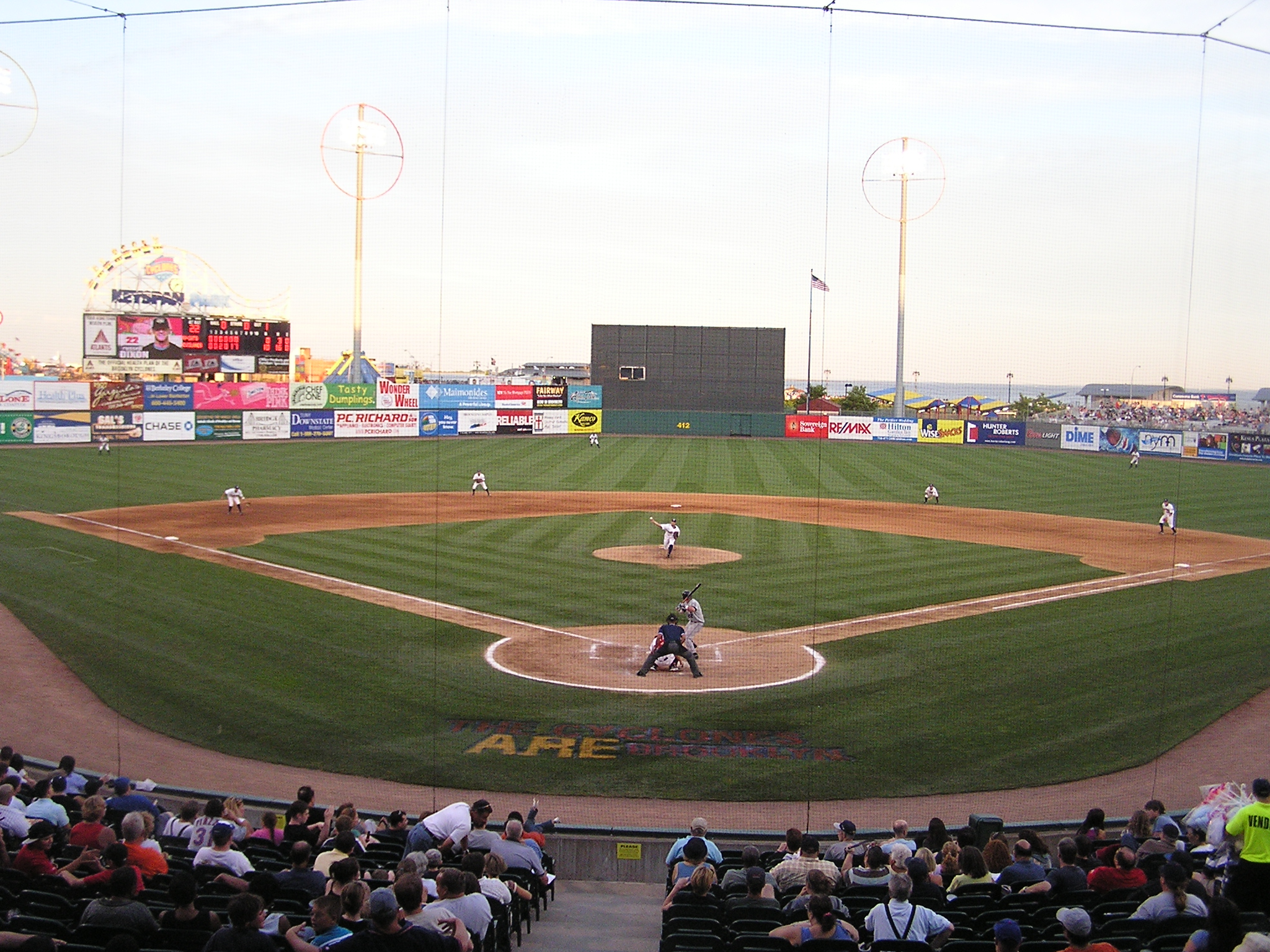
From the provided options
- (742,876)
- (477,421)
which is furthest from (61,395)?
(742,876)

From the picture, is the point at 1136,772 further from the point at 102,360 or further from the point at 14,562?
the point at 102,360

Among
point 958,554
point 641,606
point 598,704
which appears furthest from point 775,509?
point 598,704

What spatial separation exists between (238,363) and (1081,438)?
42672mm

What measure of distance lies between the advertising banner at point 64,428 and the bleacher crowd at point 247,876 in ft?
128

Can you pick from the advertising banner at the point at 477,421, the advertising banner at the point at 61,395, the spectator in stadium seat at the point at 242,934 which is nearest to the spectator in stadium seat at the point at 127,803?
the spectator in stadium seat at the point at 242,934

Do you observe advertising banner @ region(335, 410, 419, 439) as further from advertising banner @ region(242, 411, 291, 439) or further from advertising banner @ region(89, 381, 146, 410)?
advertising banner @ region(89, 381, 146, 410)

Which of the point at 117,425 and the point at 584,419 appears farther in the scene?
the point at 584,419

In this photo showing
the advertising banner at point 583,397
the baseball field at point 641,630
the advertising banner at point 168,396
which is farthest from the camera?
the advertising banner at point 583,397

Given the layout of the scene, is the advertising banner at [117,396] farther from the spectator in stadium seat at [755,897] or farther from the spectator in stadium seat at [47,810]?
the spectator in stadium seat at [755,897]

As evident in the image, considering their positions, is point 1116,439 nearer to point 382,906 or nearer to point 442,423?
point 442,423

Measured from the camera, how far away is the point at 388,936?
171 inches

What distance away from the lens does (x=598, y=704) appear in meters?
12.7

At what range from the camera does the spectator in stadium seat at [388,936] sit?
169 inches

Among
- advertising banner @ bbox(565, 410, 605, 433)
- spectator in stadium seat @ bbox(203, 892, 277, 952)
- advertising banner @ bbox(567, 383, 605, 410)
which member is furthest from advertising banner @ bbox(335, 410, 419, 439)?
spectator in stadium seat @ bbox(203, 892, 277, 952)
